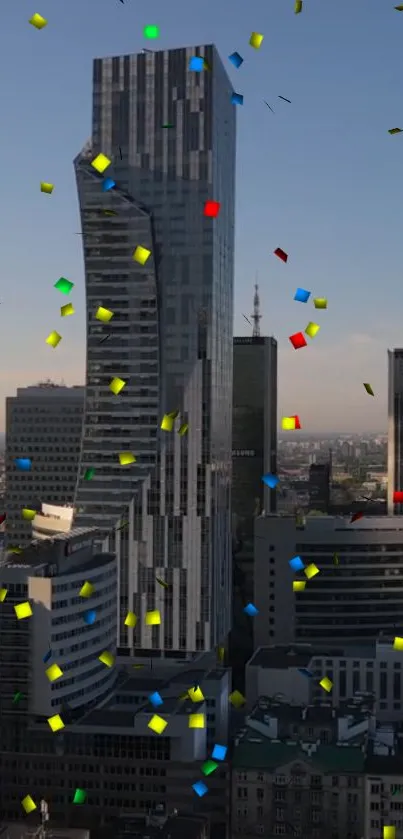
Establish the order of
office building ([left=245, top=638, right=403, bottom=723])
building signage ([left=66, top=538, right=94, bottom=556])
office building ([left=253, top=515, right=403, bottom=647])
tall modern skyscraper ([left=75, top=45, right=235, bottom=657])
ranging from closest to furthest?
building signage ([left=66, top=538, right=94, bottom=556]), office building ([left=245, top=638, right=403, bottom=723]), tall modern skyscraper ([left=75, top=45, right=235, bottom=657]), office building ([left=253, top=515, right=403, bottom=647])

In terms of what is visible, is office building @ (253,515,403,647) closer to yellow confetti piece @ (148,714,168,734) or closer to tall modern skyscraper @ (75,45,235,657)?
tall modern skyscraper @ (75,45,235,657)

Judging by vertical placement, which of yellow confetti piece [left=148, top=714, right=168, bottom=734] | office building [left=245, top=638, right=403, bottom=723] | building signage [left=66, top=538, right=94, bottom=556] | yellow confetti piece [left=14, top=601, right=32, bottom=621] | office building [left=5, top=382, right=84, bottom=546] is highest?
office building [left=5, top=382, right=84, bottom=546]

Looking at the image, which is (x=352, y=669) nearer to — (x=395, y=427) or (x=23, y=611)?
(x=23, y=611)

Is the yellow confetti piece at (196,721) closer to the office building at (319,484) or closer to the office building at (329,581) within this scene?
the office building at (329,581)

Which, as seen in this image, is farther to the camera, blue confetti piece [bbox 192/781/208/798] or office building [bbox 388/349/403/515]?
office building [bbox 388/349/403/515]

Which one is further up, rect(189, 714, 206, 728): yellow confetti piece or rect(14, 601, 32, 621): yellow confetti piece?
rect(14, 601, 32, 621): yellow confetti piece

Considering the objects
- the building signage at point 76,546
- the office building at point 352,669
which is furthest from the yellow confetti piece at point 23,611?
the office building at point 352,669

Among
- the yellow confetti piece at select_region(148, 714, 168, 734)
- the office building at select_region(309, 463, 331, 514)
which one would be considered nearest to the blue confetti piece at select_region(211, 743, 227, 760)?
the yellow confetti piece at select_region(148, 714, 168, 734)
